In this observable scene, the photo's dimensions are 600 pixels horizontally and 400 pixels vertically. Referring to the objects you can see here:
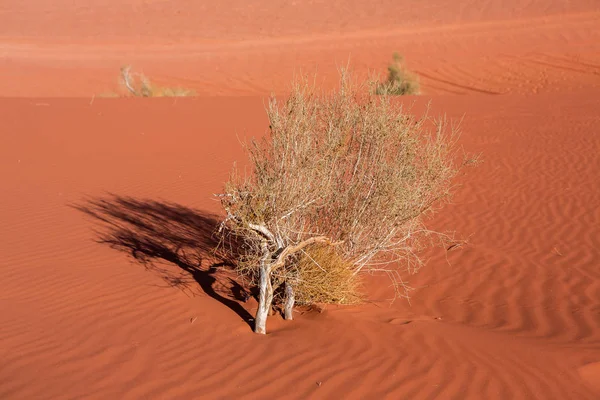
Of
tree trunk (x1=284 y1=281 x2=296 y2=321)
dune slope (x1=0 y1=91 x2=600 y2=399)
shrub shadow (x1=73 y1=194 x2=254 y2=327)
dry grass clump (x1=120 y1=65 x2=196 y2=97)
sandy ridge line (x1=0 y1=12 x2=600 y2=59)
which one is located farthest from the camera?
sandy ridge line (x1=0 y1=12 x2=600 y2=59)

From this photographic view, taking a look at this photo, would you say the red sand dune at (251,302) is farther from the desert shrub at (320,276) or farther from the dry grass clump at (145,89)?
the dry grass clump at (145,89)

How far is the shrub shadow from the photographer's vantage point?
618 cm

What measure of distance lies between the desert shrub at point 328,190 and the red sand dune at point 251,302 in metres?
0.50

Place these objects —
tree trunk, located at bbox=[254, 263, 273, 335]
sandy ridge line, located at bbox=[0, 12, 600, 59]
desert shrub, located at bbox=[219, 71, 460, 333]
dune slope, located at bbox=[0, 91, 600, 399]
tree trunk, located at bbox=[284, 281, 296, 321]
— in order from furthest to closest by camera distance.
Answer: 1. sandy ridge line, located at bbox=[0, 12, 600, 59]
2. tree trunk, located at bbox=[284, 281, 296, 321]
3. desert shrub, located at bbox=[219, 71, 460, 333]
4. tree trunk, located at bbox=[254, 263, 273, 335]
5. dune slope, located at bbox=[0, 91, 600, 399]

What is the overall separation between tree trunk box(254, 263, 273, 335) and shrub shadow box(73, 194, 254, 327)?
239mm


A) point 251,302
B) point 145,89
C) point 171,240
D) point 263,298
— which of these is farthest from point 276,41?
point 263,298

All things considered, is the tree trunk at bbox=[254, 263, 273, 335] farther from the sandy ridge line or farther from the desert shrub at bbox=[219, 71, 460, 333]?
the sandy ridge line

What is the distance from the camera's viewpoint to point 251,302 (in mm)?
5875

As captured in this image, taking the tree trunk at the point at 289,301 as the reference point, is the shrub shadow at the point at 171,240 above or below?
below

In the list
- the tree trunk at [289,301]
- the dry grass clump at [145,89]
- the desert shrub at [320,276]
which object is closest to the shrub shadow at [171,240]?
the tree trunk at [289,301]

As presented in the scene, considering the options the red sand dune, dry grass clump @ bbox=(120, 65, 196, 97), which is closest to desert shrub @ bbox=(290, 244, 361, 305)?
the red sand dune

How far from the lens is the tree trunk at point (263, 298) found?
16.2 feet

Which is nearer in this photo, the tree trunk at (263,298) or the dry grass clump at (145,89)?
the tree trunk at (263,298)

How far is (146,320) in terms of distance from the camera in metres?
5.20
